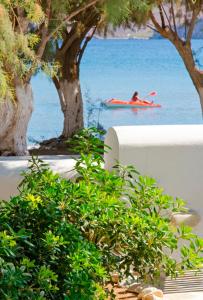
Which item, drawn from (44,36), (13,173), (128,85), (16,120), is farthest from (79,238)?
(128,85)

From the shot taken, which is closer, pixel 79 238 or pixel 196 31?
pixel 79 238

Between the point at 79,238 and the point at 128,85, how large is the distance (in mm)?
27685

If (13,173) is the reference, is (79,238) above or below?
below

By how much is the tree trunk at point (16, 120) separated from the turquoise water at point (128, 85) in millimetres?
4430

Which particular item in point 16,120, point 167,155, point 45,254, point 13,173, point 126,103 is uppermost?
point 126,103

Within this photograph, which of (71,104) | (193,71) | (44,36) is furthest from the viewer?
(71,104)

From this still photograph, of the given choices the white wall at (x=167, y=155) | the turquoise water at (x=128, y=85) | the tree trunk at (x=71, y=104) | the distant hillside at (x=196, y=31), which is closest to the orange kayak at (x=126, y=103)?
the turquoise water at (x=128, y=85)

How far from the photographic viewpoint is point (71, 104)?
10672 mm

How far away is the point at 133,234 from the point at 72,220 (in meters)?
0.20

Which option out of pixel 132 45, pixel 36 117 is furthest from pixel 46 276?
pixel 132 45

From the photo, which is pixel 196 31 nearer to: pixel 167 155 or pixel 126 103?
pixel 126 103

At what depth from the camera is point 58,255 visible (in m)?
2.24

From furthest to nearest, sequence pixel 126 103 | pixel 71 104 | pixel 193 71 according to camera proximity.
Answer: pixel 126 103 < pixel 71 104 < pixel 193 71

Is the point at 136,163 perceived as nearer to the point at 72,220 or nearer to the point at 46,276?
the point at 72,220
